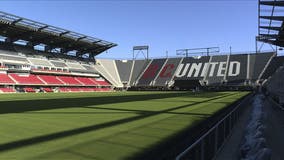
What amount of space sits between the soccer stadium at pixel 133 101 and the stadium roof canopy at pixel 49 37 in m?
0.21

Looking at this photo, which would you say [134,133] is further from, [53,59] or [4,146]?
[53,59]

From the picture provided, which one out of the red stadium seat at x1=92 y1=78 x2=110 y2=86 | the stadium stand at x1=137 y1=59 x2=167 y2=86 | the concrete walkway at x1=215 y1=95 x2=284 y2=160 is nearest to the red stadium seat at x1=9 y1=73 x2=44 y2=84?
the red stadium seat at x1=92 y1=78 x2=110 y2=86

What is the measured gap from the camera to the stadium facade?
201 ft

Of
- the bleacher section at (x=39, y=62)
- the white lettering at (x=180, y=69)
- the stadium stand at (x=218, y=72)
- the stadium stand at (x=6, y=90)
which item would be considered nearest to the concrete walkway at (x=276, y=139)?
the stadium stand at (x=6, y=90)

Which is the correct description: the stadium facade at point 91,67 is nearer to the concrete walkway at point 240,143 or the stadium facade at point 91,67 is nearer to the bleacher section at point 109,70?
the bleacher section at point 109,70

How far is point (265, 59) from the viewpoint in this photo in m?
77.6

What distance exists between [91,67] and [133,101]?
61092mm

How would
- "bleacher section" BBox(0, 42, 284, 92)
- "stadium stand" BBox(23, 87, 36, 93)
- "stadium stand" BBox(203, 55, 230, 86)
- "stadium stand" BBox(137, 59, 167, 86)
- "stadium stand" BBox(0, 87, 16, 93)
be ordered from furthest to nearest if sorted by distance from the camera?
"stadium stand" BBox(137, 59, 167, 86), "stadium stand" BBox(203, 55, 230, 86), "bleacher section" BBox(0, 42, 284, 92), "stadium stand" BBox(23, 87, 36, 93), "stadium stand" BBox(0, 87, 16, 93)

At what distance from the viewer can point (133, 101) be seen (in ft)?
88.6

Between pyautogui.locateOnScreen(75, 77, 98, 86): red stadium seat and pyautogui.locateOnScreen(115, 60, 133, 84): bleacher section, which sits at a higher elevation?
pyautogui.locateOnScreen(115, 60, 133, 84): bleacher section

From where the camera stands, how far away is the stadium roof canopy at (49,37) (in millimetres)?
58094

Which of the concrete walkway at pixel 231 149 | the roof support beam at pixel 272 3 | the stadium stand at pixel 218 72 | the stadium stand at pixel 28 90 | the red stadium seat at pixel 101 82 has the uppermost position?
the roof support beam at pixel 272 3

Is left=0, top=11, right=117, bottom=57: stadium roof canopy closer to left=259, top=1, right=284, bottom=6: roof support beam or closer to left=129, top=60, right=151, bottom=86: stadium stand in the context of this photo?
left=129, top=60, right=151, bottom=86: stadium stand

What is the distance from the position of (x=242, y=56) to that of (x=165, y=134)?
258ft
